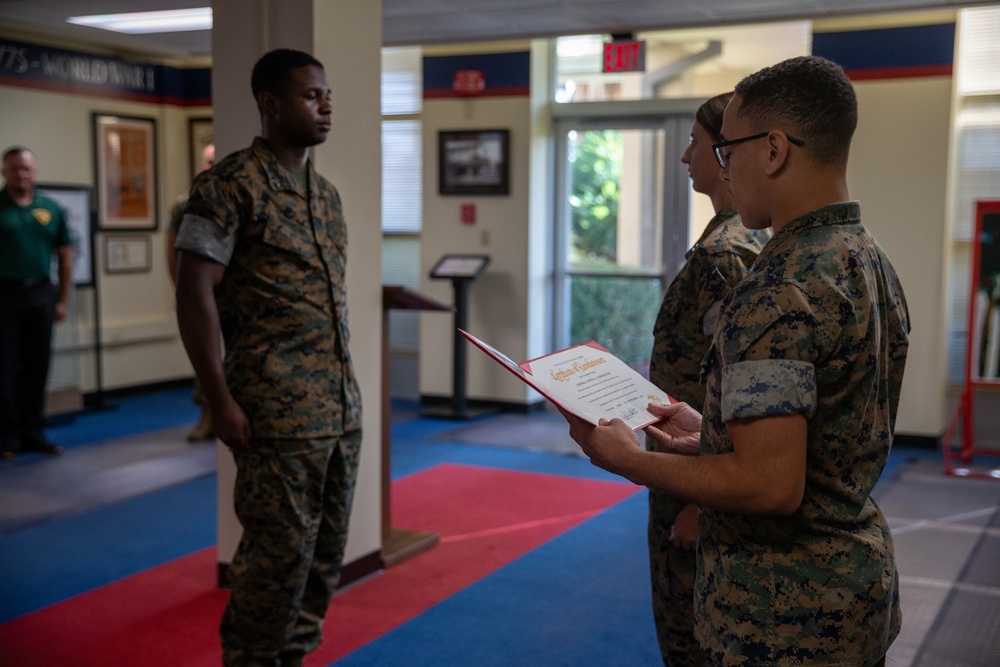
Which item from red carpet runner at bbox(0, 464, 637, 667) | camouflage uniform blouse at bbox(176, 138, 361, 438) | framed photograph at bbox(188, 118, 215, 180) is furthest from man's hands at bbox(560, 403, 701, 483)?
framed photograph at bbox(188, 118, 215, 180)

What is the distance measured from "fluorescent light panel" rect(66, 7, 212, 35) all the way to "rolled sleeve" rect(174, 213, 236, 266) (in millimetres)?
4448

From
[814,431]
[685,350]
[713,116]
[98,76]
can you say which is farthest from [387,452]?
[98,76]

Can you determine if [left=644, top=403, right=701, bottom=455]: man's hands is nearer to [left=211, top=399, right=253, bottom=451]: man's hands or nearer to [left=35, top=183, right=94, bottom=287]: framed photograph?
[left=211, top=399, right=253, bottom=451]: man's hands

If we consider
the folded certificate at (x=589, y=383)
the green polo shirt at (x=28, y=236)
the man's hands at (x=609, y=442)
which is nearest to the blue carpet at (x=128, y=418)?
the green polo shirt at (x=28, y=236)

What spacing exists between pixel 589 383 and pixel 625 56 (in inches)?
213

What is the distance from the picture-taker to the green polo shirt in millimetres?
5793

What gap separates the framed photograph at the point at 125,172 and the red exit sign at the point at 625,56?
405cm

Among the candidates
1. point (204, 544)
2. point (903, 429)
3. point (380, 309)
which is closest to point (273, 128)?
point (380, 309)

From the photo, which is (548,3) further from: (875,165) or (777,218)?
(777,218)

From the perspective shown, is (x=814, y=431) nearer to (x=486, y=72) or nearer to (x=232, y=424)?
(x=232, y=424)

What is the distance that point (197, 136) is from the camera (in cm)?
856

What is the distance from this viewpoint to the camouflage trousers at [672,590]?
7.04ft

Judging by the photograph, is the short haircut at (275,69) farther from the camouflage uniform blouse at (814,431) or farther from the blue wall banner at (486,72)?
the blue wall banner at (486,72)

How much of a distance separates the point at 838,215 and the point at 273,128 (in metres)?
1.72
